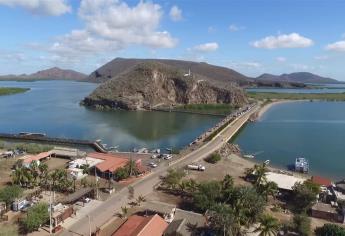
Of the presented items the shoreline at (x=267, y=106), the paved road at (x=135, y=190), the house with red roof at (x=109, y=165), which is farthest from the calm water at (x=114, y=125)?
the shoreline at (x=267, y=106)

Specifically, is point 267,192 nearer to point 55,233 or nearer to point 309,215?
point 309,215

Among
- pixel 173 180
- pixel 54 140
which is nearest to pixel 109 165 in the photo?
pixel 173 180

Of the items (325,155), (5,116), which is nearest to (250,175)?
(325,155)

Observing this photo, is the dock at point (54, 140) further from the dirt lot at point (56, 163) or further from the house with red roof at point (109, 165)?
the house with red roof at point (109, 165)

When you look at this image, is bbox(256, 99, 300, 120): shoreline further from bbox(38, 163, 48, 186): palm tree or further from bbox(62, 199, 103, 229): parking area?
bbox(62, 199, 103, 229): parking area

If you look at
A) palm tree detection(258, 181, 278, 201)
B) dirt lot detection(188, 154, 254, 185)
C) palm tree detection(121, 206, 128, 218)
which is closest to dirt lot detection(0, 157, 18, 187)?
palm tree detection(121, 206, 128, 218)
